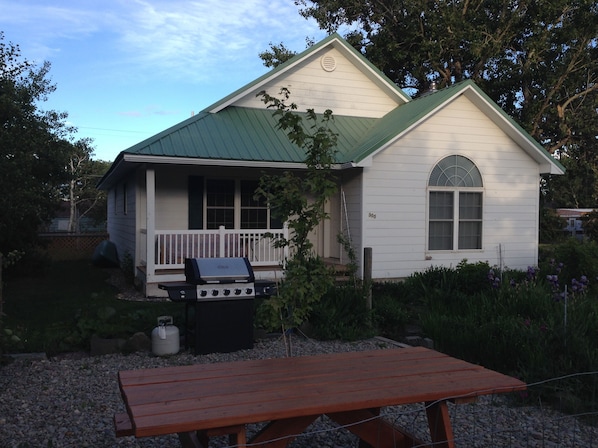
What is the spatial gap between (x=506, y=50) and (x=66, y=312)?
20589mm

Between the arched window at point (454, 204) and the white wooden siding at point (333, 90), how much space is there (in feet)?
10.0

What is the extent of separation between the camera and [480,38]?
2134cm

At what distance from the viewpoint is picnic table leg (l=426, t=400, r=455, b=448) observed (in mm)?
3482

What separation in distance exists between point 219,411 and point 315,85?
12.2 meters

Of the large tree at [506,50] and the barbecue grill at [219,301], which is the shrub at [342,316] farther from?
the large tree at [506,50]

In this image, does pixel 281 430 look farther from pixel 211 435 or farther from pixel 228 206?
pixel 228 206

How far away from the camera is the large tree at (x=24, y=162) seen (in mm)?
10008

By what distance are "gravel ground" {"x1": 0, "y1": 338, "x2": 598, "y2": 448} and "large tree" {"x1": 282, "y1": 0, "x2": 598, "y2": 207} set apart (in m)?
18.4

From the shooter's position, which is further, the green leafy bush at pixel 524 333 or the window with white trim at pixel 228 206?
the window with white trim at pixel 228 206

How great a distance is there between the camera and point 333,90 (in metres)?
14.3

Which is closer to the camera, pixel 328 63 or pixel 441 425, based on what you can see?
pixel 441 425

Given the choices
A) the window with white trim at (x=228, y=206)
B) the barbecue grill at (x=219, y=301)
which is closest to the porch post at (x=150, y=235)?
the window with white trim at (x=228, y=206)

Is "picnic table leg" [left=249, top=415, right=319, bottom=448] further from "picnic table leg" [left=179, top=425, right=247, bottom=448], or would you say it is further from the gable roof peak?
the gable roof peak

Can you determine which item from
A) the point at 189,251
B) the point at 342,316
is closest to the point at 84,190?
the point at 189,251
